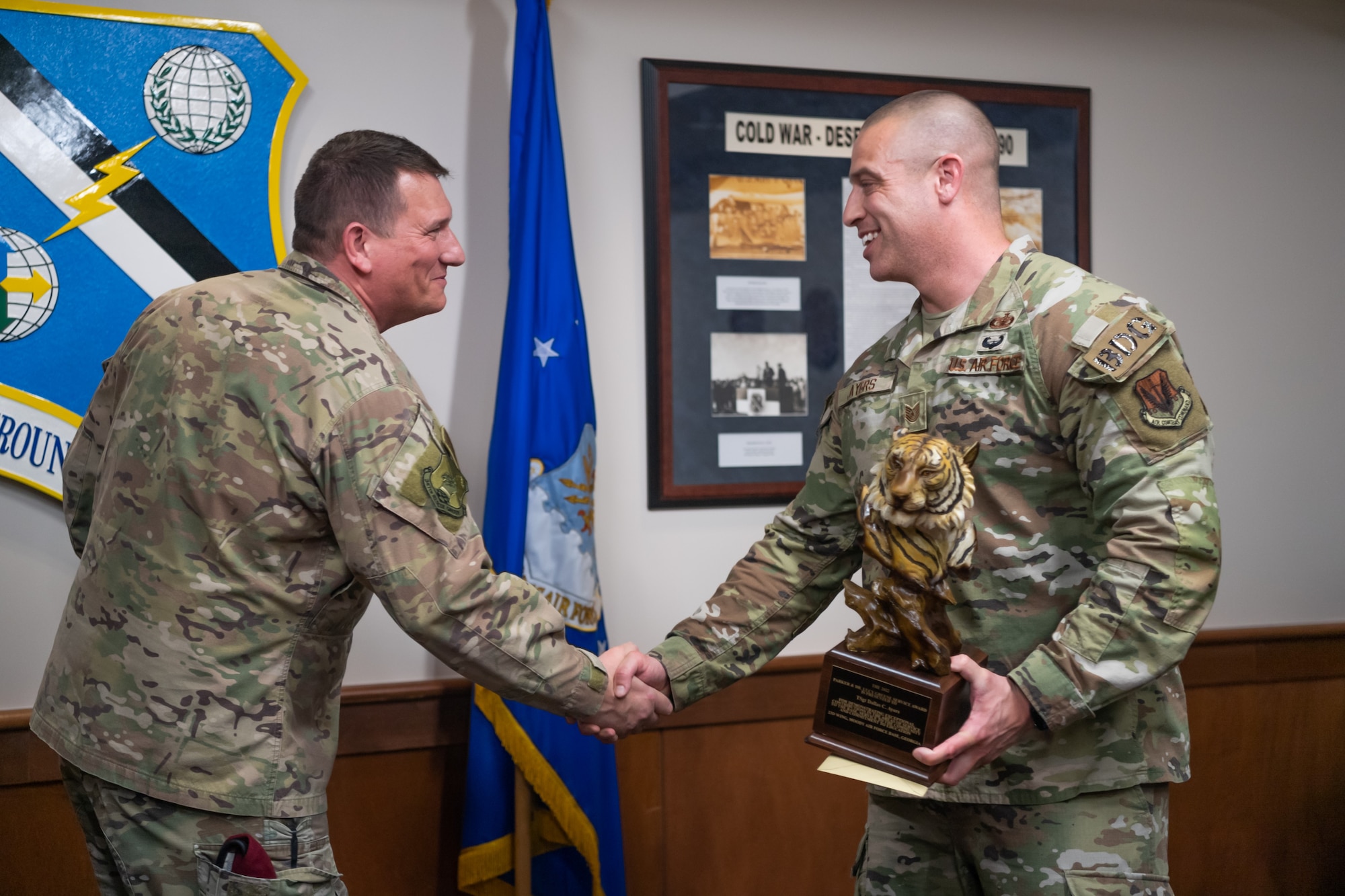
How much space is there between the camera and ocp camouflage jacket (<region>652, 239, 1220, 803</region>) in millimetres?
1365

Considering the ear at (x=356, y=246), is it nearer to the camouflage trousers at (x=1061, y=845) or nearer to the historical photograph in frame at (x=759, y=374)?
the historical photograph in frame at (x=759, y=374)

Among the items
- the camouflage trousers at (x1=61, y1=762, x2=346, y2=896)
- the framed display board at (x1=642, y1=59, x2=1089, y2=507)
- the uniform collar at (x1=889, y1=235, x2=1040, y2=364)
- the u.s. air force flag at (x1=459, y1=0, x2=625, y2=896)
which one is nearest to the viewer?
the camouflage trousers at (x1=61, y1=762, x2=346, y2=896)

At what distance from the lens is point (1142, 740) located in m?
1.49

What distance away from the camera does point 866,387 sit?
1.72m

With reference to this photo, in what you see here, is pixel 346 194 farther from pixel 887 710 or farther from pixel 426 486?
pixel 887 710

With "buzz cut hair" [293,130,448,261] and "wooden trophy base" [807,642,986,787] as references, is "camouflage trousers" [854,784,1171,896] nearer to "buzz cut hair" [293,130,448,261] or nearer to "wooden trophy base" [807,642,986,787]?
"wooden trophy base" [807,642,986,787]

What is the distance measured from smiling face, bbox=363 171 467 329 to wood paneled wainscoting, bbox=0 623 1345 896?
3.42 feet

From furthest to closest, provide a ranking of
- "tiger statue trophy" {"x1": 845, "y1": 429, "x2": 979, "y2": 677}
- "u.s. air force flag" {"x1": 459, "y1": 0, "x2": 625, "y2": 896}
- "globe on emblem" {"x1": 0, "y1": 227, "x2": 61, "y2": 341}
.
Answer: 1. "u.s. air force flag" {"x1": 459, "y1": 0, "x2": 625, "y2": 896}
2. "globe on emblem" {"x1": 0, "y1": 227, "x2": 61, "y2": 341}
3. "tiger statue trophy" {"x1": 845, "y1": 429, "x2": 979, "y2": 677}

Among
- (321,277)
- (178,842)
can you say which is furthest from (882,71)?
(178,842)

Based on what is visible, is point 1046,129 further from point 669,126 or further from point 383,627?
point 383,627

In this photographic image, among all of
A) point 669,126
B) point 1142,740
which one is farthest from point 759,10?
point 1142,740

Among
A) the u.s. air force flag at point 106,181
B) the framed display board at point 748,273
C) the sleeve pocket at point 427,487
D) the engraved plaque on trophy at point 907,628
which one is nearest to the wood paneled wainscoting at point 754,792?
the framed display board at point 748,273

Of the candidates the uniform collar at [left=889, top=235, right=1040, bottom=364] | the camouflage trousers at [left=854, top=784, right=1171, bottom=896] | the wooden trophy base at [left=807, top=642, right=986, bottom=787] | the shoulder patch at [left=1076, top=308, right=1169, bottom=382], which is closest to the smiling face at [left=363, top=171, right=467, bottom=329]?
the uniform collar at [left=889, top=235, right=1040, bottom=364]

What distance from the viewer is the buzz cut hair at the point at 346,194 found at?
5.54 feet
